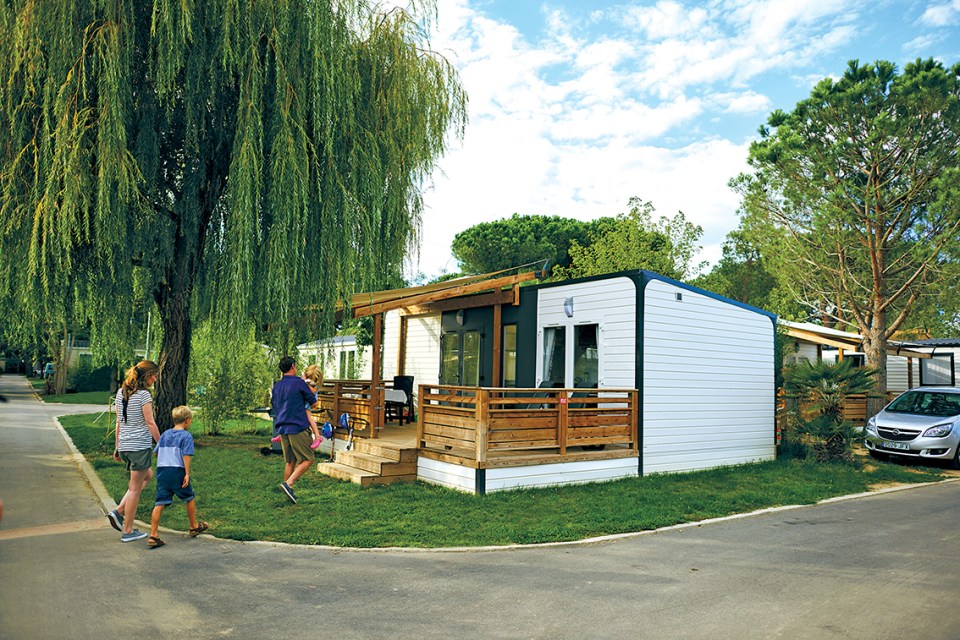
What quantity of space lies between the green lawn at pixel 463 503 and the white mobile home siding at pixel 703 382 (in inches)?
18.5

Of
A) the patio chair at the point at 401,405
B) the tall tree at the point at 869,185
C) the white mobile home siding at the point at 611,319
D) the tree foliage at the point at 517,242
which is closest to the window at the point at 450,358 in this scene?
the patio chair at the point at 401,405

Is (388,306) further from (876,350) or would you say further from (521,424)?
(876,350)

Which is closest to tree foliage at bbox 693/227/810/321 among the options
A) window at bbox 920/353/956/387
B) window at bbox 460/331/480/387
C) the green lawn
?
window at bbox 920/353/956/387

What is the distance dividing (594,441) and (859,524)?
10.8 ft

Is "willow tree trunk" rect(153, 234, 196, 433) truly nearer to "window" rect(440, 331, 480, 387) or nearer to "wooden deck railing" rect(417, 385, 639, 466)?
"wooden deck railing" rect(417, 385, 639, 466)

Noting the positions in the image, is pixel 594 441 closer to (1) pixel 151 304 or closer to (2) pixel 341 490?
(2) pixel 341 490

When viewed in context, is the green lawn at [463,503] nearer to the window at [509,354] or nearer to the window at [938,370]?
the window at [509,354]

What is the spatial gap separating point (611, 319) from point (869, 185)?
33.8 feet

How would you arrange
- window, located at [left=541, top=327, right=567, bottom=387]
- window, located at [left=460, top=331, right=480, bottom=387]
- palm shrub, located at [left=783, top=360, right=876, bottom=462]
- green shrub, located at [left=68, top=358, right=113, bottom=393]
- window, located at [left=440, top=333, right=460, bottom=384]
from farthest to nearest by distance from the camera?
green shrub, located at [left=68, top=358, right=113, bottom=393] < window, located at [left=440, top=333, right=460, bottom=384] < window, located at [left=460, top=331, right=480, bottom=387] < palm shrub, located at [left=783, top=360, right=876, bottom=462] < window, located at [left=541, top=327, right=567, bottom=387]

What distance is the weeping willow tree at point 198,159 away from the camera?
28.7 ft

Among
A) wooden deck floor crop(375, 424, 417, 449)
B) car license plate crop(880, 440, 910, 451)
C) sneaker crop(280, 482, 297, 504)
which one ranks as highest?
wooden deck floor crop(375, 424, 417, 449)

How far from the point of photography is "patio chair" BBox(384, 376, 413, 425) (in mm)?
13431

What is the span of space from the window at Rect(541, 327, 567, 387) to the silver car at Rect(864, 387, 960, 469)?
6.06 metres

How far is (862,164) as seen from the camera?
17250mm
